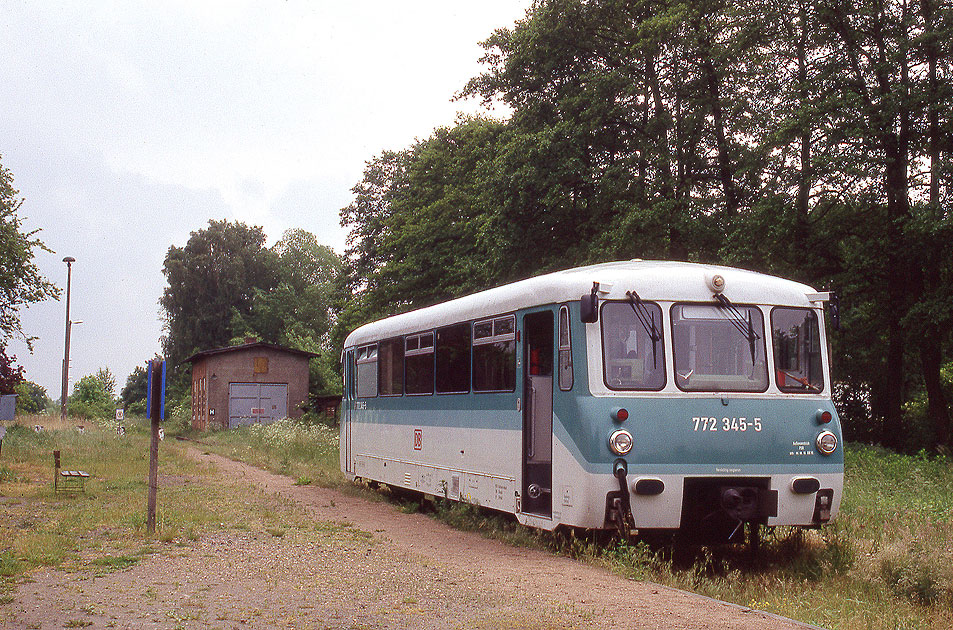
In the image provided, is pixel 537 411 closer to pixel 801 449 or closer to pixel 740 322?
pixel 740 322

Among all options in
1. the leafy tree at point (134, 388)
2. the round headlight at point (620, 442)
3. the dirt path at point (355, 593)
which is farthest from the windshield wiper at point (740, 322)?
the leafy tree at point (134, 388)

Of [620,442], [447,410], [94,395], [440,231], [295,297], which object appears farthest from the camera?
[295,297]

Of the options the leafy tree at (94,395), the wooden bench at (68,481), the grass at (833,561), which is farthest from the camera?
the leafy tree at (94,395)

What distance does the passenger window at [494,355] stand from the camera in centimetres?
1266

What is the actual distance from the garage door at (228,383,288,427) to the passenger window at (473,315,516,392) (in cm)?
4001

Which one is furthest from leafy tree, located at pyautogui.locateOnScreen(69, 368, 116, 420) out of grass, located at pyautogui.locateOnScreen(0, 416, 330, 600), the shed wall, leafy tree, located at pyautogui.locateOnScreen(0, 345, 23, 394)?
grass, located at pyautogui.locateOnScreen(0, 416, 330, 600)

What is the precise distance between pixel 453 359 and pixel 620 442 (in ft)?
15.4

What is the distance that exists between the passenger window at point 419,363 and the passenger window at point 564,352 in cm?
452

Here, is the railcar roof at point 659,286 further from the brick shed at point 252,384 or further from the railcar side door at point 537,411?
the brick shed at point 252,384

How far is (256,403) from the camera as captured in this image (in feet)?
173

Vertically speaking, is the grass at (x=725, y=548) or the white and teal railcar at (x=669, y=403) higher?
the white and teal railcar at (x=669, y=403)

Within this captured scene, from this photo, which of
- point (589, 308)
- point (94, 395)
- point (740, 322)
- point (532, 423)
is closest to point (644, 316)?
point (589, 308)

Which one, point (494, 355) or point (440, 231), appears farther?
point (440, 231)

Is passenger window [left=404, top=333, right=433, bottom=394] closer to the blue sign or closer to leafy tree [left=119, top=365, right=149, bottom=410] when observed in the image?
the blue sign
